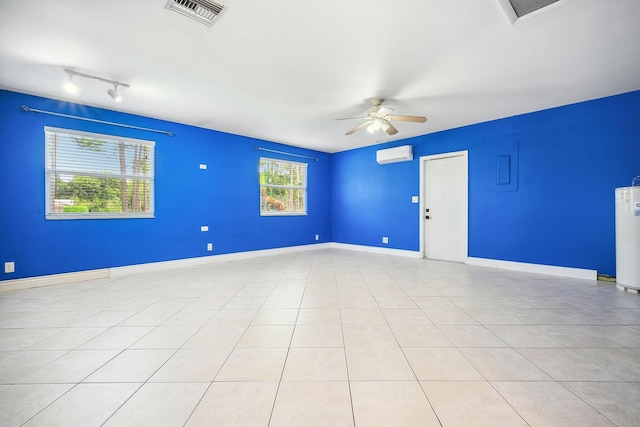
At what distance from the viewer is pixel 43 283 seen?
3691 mm

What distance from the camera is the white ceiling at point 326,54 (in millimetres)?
2158

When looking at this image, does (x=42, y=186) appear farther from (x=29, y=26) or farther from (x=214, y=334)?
(x=214, y=334)

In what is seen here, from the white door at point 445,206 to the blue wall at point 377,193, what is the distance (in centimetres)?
17

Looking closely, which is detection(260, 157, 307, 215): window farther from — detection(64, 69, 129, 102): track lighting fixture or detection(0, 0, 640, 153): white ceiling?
detection(64, 69, 129, 102): track lighting fixture

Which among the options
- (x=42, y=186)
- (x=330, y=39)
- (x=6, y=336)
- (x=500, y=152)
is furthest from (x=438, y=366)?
(x=42, y=186)

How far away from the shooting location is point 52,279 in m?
3.75

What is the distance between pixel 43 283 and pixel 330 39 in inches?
193

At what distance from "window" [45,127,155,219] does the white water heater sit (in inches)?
272

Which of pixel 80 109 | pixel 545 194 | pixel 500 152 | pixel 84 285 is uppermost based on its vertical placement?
pixel 80 109

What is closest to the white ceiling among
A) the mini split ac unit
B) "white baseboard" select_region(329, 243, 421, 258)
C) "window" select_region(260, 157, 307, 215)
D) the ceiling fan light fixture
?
the ceiling fan light fixture

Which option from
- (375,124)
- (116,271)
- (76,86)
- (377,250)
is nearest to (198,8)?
(76,86)

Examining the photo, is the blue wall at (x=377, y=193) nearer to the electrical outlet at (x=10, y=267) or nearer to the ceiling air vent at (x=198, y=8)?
the electrical outlet at (x=10, y=267)

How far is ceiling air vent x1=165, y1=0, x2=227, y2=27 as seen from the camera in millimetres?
2053

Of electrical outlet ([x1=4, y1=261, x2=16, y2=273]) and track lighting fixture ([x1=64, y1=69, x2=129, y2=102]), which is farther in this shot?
electrical outlet ([x1=4, y1=261, x2=16, y2=273])
